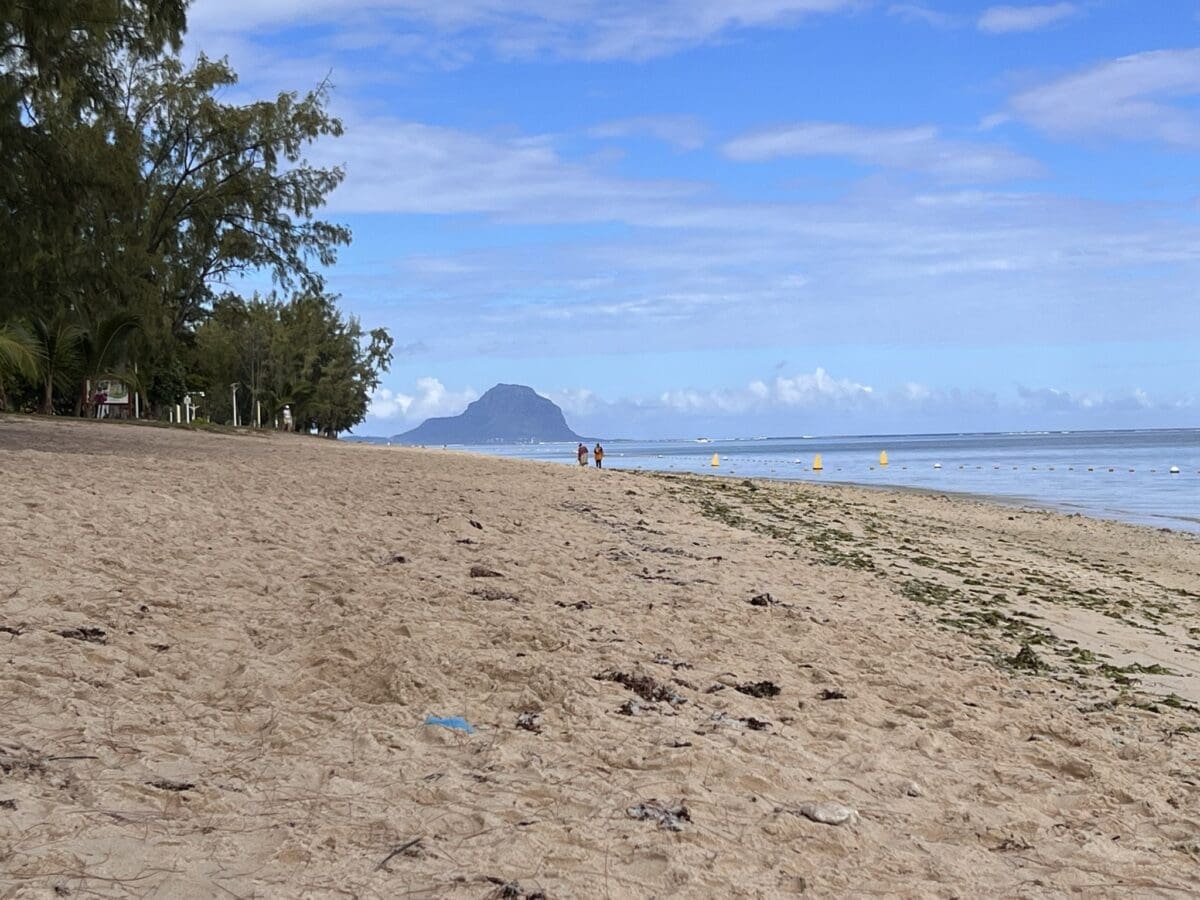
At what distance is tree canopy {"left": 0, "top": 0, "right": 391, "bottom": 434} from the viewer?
16719 millimetres

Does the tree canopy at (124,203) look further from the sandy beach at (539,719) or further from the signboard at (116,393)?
the sandy beach at (539,719)

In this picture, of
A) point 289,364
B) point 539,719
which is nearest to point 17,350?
point 539,719

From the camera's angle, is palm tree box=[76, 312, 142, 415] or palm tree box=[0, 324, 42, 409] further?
palm tree box=[76, 312, 142, 415]

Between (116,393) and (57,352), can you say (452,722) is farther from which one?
(116,393)

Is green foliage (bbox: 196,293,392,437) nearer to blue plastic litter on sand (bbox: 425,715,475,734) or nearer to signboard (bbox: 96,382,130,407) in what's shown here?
signboard (bbox: 96,382,130,407)

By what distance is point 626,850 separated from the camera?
154 inches

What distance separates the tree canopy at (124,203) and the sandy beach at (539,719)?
26.4ft

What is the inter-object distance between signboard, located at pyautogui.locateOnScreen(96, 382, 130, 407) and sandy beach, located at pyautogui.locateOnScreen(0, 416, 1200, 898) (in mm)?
28324

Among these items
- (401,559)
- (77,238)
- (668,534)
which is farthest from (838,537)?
(77,238)

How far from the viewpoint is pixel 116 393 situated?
38.0 m

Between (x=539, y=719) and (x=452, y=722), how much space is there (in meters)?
0.40

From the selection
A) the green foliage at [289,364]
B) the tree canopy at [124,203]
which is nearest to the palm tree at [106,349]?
the tree canopy at [124,203]

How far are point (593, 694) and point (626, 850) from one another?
6.06 feet

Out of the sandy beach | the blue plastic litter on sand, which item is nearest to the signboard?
the sandy beach
